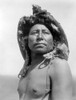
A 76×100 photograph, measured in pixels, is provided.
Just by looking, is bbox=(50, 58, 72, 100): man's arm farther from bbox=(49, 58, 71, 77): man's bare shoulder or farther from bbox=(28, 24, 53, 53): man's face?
bbox=(28, 24, 53, 53): man's face

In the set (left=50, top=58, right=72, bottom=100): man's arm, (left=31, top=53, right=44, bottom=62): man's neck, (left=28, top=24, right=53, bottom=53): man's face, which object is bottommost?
(left=50, top=58, right=72, bottom=100): man's arm

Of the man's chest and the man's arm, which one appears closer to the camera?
the man's arm

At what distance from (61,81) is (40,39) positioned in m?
0.92

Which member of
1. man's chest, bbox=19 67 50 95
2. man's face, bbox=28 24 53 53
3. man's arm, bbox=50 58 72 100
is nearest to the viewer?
man's arm, bbox=50 58 72 100

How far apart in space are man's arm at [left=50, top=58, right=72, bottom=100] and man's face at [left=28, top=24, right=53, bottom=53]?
0.42 m

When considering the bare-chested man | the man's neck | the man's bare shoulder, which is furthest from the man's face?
the man's bare shoulder

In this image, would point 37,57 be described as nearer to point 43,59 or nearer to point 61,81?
point 43,59

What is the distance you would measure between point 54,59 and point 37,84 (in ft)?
1.85

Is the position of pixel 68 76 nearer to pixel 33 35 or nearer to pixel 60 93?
pixel 60 93

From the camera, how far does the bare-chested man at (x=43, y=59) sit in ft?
27.4

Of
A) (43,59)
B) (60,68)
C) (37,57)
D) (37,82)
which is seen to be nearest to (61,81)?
(60,68)

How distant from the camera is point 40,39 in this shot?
866cm

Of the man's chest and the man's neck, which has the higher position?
the man's neck

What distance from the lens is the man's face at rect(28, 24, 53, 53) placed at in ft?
28.4
